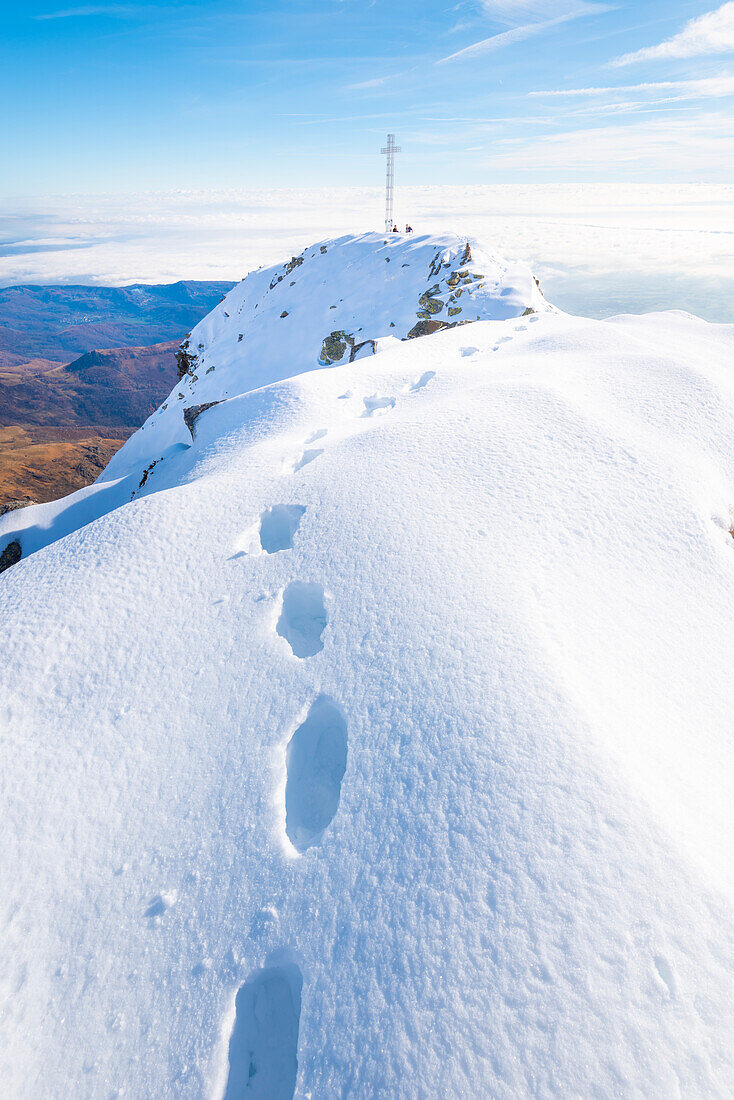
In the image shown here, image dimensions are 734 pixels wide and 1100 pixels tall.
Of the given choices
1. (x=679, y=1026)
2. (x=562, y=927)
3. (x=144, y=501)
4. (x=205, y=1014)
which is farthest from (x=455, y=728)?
(x=144, y=501)

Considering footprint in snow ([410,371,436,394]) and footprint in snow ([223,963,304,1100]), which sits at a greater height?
footprint in snow ([410,371,436,394])

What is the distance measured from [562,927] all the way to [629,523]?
21.4 ft

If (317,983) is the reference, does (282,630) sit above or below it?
above

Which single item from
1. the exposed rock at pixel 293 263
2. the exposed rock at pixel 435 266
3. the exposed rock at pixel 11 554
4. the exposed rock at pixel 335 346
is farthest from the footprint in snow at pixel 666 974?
the exposed rock at pixel 293 263

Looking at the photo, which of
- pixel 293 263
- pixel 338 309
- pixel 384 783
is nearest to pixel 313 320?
pixel 338 309

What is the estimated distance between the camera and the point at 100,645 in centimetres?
744

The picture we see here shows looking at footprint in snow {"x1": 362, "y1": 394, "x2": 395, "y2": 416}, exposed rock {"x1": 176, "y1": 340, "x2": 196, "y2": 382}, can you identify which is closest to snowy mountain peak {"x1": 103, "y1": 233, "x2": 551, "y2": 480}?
exposed rock {"x1": 176, "y1": 340, "x2": 196, "y2": 382}

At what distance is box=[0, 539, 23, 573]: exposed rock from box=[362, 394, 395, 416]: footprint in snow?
58.7 ft

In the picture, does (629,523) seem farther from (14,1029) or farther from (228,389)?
(228,389)

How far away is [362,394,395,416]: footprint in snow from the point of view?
1428 cm

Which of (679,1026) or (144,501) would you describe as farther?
(144,501)

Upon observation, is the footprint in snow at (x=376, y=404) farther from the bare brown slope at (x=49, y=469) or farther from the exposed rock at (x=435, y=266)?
the bare brown slope at (x=49, y=469)

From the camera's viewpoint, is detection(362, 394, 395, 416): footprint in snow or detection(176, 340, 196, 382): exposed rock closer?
detection(362, 394, 395, 416): footprint in snow

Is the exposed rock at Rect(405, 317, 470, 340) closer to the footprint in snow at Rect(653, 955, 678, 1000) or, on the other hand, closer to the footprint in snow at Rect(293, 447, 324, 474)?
the footprint in snow at Rect(293, 447, 324, 474)
